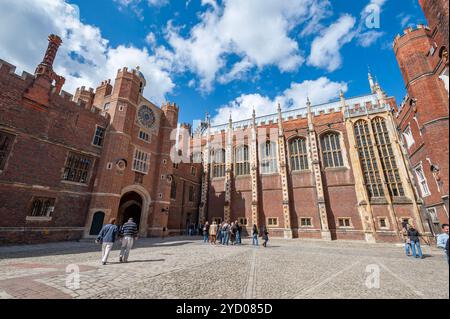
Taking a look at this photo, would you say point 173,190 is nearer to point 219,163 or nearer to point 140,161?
point 140,161

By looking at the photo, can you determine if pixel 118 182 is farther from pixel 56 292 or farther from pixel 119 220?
pixel 56 292

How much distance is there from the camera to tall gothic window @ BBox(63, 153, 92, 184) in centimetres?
1564

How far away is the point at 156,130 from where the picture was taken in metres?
23.2

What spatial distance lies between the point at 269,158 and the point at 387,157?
13.2 meters

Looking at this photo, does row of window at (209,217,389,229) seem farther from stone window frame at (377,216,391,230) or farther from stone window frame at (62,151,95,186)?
stone window frame at (62,151,95,186)

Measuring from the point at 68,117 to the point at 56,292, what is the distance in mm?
15585

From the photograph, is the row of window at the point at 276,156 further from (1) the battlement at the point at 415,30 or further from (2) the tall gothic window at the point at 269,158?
(1) the battlement at the point at 415,30

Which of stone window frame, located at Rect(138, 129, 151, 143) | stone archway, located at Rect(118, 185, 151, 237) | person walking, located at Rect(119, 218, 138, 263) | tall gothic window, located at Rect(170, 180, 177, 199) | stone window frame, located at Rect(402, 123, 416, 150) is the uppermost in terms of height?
stone window frame, located at Rect(138, 129, 151, 143)

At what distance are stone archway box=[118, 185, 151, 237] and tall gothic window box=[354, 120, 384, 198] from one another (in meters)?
23.8

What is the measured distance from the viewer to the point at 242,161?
30.1m

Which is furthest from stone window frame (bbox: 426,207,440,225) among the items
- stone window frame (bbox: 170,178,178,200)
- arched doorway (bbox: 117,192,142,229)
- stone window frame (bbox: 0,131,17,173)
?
stone window frame (bbox: 0,131,17,173)

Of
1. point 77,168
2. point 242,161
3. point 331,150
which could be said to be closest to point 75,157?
point 77,168

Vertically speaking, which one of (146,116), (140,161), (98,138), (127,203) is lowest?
(127,203)
